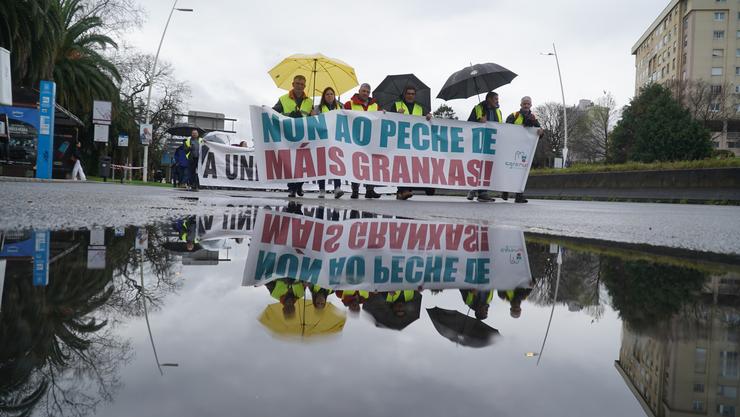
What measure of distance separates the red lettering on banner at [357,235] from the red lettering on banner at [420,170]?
7395 millimetres

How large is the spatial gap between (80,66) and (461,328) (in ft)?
121

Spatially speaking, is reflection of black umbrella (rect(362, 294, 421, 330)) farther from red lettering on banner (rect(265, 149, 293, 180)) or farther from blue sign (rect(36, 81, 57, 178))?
blue sign (rect(36, 81, 57, 178))

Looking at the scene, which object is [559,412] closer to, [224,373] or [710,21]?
[224,373]

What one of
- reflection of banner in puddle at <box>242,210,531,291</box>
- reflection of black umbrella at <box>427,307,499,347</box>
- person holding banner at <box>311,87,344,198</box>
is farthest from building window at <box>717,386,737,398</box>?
person holding banner at <box>311,87,344,198</box>

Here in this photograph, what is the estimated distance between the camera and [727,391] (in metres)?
0.76

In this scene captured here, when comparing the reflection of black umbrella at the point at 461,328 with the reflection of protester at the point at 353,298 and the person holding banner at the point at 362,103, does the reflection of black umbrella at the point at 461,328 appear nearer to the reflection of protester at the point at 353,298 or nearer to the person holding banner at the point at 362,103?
the reflection of protester at the point at 353,298

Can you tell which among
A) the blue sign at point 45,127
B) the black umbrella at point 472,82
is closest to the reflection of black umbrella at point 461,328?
the black umbrella at point 472,82

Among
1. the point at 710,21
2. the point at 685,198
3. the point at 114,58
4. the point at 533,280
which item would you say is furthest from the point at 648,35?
the point at 533,280

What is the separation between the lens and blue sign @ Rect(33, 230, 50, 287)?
1.31m

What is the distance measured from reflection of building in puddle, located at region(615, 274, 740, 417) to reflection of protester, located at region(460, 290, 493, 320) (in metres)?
0.30

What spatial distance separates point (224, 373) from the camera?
77 centimetres

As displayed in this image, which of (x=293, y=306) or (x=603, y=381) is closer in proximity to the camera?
(x=603, y=381)

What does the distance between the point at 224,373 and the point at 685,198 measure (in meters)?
15.7

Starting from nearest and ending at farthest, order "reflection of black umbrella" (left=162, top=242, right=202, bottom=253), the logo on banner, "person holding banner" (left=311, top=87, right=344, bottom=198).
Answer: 1. "reflection of black umbrella" (left=162, top=242, right=202, bottom=253)
2. "person holding banner" (left=311, top=87, right=344, bottom=198)
3. the logo on banner
